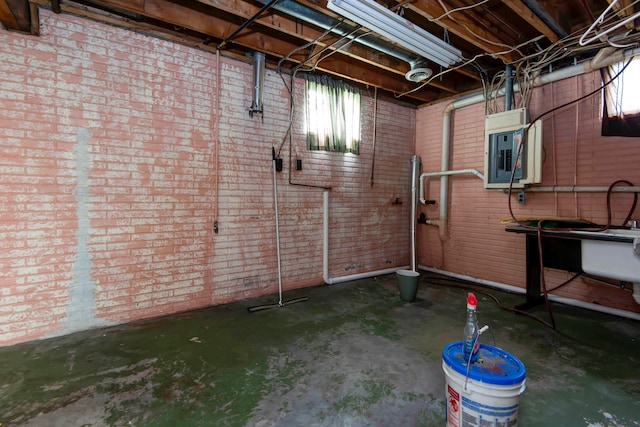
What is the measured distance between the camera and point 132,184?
3041mm

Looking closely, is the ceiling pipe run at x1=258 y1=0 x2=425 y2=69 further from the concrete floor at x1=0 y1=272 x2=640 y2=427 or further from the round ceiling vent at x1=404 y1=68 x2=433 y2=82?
the concrete floor at x1=0 y1=272 x2=640 y2=427

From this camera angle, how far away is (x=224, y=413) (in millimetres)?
1814

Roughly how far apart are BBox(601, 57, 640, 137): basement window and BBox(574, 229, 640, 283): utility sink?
1.39m

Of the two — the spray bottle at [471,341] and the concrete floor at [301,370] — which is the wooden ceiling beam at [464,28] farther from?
the concrete floor at [301,370]

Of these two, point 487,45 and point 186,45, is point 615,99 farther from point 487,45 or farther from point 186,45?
point 186,45

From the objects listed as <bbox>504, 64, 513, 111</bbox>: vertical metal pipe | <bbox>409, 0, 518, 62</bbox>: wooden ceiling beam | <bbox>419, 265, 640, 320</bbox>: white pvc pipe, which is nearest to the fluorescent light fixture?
<bbox>409, 0, 518, 62</bbox>: wooden ceiling beam

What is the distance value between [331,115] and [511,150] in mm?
2444

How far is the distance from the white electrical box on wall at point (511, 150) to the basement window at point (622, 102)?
69 cm

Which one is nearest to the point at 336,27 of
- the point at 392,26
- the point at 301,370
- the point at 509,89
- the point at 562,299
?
the point at 392,26

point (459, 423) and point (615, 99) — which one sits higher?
point (615, 99)

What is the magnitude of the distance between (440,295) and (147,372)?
3453 mm

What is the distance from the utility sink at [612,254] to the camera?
2.42 metres

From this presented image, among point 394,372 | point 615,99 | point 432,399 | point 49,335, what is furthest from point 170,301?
point 615,99

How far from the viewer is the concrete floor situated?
5.92ft
